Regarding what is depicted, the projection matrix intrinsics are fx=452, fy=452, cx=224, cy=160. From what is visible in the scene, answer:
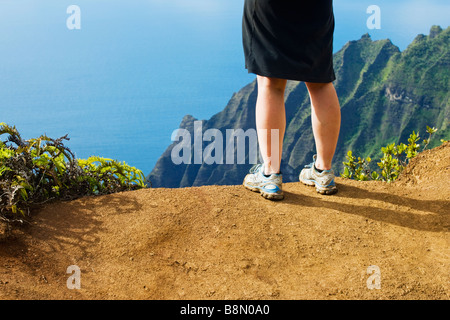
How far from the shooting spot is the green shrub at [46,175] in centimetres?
344

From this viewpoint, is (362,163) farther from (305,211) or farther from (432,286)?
(432,286)

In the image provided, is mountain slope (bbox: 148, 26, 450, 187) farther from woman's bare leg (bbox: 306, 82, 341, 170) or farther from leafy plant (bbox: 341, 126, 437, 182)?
woman's bare leg (bbox: 306, 82, 341, 170)

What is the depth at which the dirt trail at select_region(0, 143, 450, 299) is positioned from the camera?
2.68 m

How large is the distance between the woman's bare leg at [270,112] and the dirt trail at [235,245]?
49cm

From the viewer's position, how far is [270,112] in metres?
3.75

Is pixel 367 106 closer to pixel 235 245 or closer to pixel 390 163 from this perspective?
pixel 390 163

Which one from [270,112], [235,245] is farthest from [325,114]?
[235,245]

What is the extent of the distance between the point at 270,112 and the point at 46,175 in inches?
76.1

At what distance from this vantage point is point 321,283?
8.90 ft

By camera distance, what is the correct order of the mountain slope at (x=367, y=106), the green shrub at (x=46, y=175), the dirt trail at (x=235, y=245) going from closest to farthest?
the dirt trail at (x=235, y=245) < the green shrub at (x=46, y=175) < the mountain slope at (x=367, y=106)

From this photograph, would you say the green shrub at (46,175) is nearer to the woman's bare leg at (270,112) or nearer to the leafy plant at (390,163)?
the woman's bare leg at (270,112)

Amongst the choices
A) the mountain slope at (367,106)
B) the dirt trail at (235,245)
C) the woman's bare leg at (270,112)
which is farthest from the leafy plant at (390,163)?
the mountain slope at (367,106)

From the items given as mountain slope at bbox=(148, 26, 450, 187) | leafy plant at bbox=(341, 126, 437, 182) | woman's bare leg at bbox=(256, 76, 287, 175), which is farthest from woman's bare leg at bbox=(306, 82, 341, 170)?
mountain slope at bbox=(148, 26, 450, 187)
